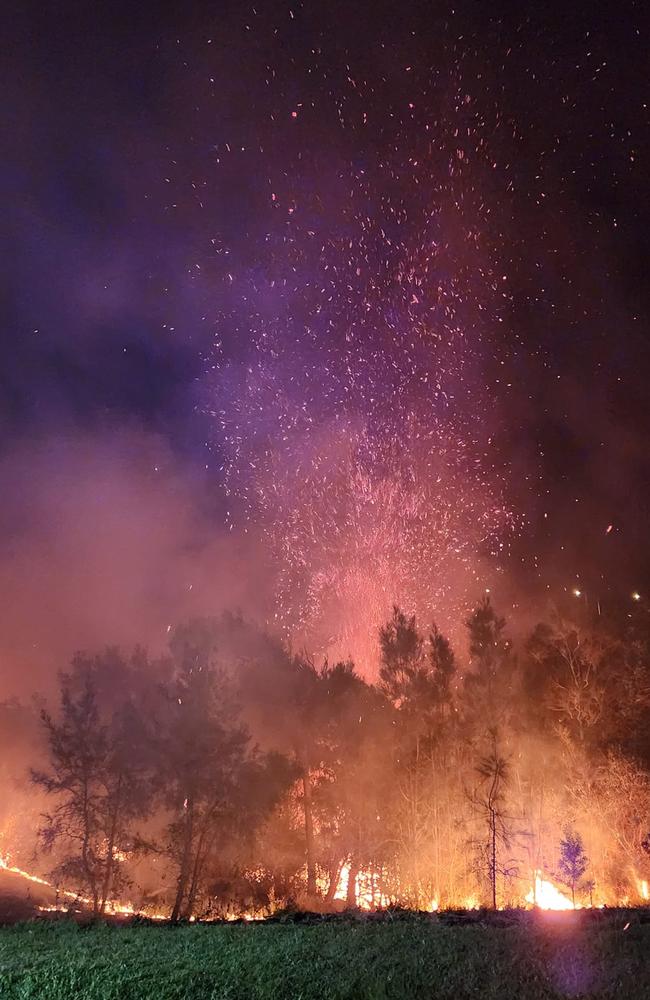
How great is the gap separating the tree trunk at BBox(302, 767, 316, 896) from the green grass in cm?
2244

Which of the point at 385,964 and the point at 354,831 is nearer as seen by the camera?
the point at 385,964

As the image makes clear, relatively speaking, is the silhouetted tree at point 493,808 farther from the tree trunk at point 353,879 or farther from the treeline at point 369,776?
the tree trunk at point 353,879

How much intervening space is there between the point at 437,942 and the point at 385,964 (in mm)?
2164

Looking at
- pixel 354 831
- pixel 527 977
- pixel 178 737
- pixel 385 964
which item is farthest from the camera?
pixel 354 831

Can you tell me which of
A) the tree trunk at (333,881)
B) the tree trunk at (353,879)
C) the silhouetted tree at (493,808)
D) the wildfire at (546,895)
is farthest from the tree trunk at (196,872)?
the wildfire at (546,895)

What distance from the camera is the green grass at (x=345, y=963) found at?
863cm

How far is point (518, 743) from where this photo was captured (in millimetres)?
34625

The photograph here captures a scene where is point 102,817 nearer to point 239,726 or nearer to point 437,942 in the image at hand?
point 239,726

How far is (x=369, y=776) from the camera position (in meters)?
37.3

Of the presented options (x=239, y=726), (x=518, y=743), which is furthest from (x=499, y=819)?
(x=239, y=726)

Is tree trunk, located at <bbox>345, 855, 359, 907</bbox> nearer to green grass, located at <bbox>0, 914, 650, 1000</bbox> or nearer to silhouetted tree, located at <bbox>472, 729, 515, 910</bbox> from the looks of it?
silhouetted tree, located at <bbox>472, 729, 515, 910</bbox>

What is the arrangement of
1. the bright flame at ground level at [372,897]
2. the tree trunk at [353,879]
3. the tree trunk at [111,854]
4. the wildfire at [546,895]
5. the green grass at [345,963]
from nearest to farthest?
the green grass at [345,963] → the bright flame at ground level at [372,897] → the tree trunk at [111,854] → the wildfire at [546,895] → the tree trunk at [353,879]

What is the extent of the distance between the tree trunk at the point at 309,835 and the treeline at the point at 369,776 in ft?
0.35

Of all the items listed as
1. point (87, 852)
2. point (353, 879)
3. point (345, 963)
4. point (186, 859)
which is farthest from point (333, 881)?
point (345, 963)
